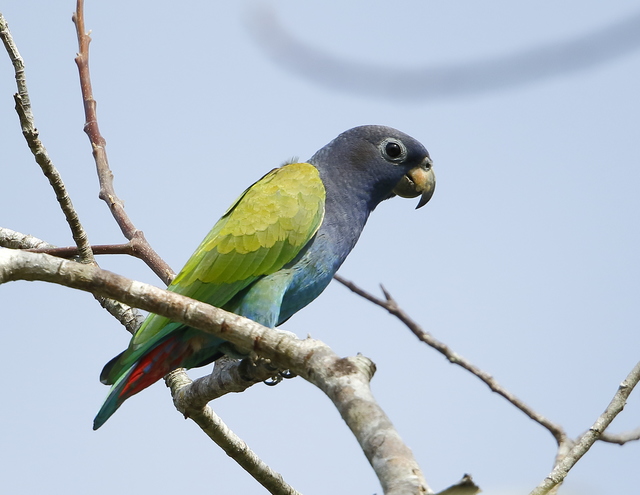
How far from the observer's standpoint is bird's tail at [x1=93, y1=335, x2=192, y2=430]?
4.48 meters

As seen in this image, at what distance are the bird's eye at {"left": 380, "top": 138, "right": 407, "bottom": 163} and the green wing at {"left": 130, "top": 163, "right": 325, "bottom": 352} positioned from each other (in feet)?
2.87

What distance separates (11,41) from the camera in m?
3.94

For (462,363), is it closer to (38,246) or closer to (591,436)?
(591,436)

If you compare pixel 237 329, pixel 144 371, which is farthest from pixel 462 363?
pixel 144 371

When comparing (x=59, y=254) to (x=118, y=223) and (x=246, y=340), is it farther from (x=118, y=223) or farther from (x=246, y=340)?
(x=246, y=340)

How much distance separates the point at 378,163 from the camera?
5988 millimetres

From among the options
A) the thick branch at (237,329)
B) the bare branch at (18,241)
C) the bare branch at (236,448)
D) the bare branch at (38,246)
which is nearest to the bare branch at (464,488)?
the thick branch at (237,329)

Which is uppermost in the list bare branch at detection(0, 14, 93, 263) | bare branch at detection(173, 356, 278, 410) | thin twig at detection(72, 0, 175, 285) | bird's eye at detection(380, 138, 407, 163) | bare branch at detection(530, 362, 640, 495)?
bird's eye at detection(380, 138, 407, 163)

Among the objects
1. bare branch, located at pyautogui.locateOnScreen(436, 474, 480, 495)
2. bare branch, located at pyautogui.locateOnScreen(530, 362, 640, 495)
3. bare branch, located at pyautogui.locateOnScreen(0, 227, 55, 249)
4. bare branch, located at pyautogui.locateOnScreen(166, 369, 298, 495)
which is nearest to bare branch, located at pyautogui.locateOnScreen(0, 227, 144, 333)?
bare branch, located at pyautogui.locateOnScreen(0, 227, 55, 249)

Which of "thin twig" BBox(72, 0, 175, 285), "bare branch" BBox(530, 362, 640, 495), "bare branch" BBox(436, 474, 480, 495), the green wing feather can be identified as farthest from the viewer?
"thin twig" BBox(72, 0, 175, 285)

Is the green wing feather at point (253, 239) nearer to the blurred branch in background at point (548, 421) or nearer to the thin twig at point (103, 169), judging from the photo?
the thin twig at point (103, 169)

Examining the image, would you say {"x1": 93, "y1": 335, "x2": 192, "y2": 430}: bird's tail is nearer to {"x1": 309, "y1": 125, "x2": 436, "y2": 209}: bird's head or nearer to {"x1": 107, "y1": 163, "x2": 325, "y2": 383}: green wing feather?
{"x1": 107, "y1": 163, "x2": 325, "y2": 383}: green wing feather

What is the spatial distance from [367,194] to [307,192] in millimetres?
683

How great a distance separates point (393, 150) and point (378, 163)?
0.21 metres
